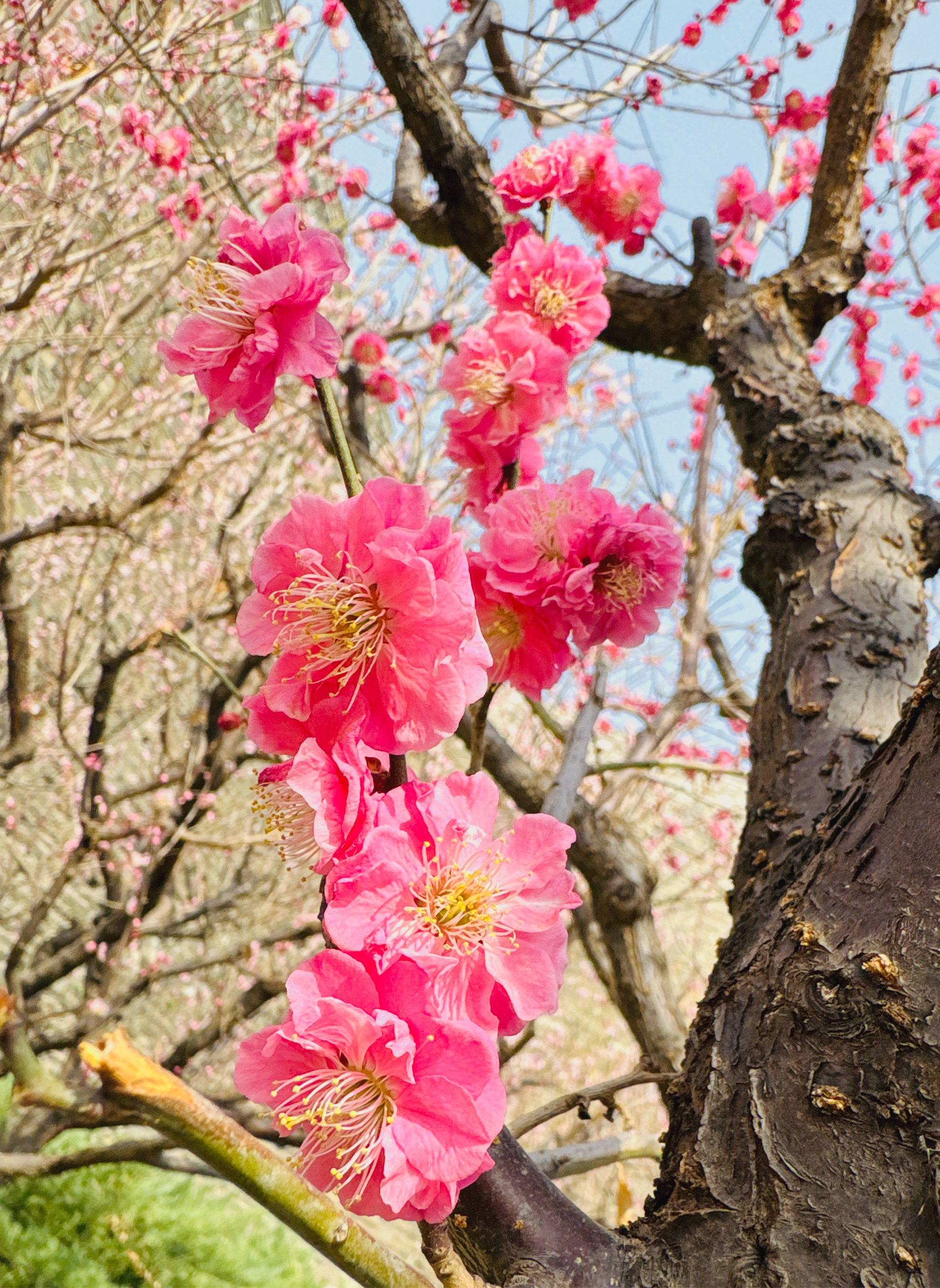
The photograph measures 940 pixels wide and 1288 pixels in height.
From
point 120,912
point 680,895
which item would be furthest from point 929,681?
point 680,895

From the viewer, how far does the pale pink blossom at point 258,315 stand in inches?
31.2

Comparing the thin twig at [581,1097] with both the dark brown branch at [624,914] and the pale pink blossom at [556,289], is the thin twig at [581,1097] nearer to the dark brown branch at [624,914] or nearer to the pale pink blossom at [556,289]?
the pale pink blossom at [556,289]

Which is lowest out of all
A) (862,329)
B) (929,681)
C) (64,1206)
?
(64,1206)

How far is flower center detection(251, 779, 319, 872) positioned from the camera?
32.0 inches

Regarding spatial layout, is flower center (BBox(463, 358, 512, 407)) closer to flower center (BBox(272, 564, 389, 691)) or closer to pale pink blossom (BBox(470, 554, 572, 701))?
pale pink blossom (BBox(470, 554, 572, 701))

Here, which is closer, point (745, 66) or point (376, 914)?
point (376, 914)

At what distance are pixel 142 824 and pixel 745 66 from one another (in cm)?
361

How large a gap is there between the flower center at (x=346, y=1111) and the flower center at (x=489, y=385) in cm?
83

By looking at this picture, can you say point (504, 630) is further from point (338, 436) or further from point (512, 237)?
point (512, 237)

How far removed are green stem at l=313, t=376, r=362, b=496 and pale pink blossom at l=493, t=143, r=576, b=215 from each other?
2.79ft

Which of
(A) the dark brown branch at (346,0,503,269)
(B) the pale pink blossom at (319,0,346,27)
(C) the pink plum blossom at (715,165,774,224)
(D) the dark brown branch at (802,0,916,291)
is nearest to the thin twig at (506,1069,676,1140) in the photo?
(D) the dark brown branch at (802,0,916,291)

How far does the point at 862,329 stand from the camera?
3.55 m

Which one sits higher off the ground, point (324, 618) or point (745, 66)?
point (745, 66)

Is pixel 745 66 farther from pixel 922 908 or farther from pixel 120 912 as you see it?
pixel 120 912
